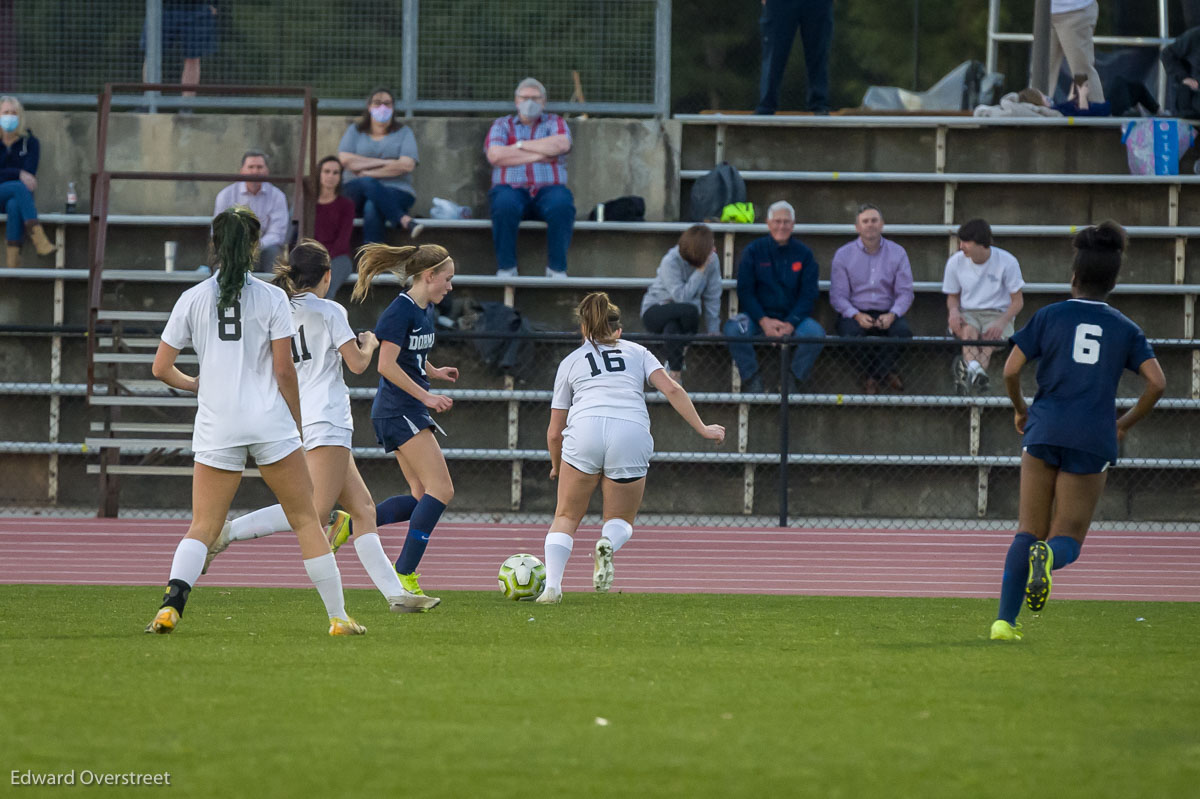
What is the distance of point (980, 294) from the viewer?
48.3 ft

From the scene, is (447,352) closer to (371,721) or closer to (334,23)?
(334,23)

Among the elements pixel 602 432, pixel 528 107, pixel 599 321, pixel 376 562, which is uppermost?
pixel 528 107

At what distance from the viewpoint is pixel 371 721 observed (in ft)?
15.7

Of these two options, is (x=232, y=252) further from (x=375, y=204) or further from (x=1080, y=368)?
(x=375, y=204)

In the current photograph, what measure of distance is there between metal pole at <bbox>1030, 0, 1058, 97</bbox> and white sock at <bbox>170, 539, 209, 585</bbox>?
13724 mm

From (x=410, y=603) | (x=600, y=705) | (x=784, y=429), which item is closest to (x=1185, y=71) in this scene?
(x=784, y=429)

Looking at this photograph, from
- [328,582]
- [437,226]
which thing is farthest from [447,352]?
[328,582]

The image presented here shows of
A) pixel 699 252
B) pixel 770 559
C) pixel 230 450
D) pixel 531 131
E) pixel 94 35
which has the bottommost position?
pixel 770 559

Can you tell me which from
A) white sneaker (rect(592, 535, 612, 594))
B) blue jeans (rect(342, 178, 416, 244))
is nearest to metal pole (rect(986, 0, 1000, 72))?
blue jeans (rect(342, 178, 416, 244))

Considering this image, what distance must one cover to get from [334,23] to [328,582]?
11.0 meters

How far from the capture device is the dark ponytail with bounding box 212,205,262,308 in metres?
6.68

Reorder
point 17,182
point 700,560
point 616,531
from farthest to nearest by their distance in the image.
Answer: point 17,182, point 700,560, point 616,531

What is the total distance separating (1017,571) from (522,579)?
3067 millimetres

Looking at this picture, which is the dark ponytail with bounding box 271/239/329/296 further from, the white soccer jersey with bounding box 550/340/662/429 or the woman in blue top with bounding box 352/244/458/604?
the white soccer jersey with bounding box 550/340/662/429
